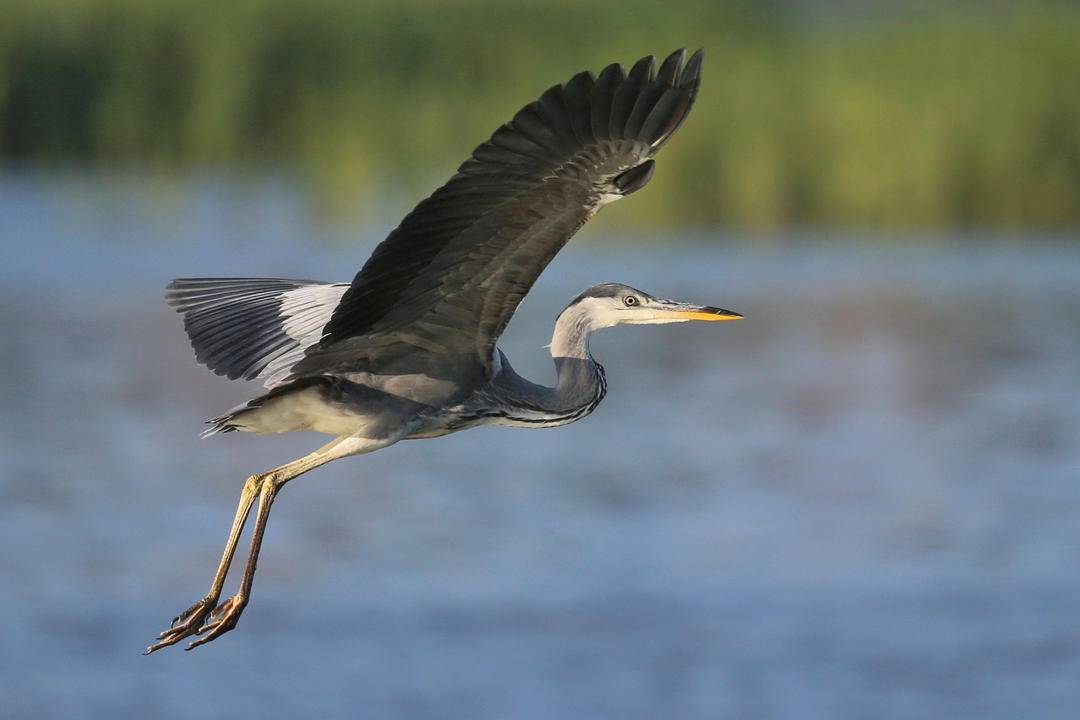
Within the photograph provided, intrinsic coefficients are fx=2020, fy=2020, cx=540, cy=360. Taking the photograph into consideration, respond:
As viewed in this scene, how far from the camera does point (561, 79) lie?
2238 centimetres

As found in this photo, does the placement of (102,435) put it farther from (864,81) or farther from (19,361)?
(864,81)

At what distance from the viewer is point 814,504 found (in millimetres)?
15531

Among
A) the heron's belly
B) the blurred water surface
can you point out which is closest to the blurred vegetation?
the blurred water surface

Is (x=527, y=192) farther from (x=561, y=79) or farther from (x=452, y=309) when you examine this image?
(x=561, y=79)

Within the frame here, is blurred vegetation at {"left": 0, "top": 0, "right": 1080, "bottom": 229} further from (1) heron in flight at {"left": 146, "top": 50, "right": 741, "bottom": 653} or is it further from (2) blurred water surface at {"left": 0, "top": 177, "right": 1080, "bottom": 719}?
(1) heron in flight at {"left": 146, "top": 50, "right": 741, "bottom": 653}

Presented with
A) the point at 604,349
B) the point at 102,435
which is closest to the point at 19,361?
the point at 102,435

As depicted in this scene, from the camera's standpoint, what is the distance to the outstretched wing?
514 centimetres

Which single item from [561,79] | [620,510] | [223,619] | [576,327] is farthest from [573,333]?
[561,79]

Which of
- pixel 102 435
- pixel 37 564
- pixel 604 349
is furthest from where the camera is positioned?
pixel 604 349

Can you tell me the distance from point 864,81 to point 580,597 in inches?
426

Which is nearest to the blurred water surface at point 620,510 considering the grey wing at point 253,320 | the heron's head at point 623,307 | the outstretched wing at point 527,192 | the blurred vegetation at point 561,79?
the blurred vegetation at point 561,79

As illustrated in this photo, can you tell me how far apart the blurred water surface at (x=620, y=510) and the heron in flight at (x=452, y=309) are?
495cm

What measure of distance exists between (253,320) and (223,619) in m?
1.41

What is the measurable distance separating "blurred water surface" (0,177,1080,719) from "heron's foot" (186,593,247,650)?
556 cm
